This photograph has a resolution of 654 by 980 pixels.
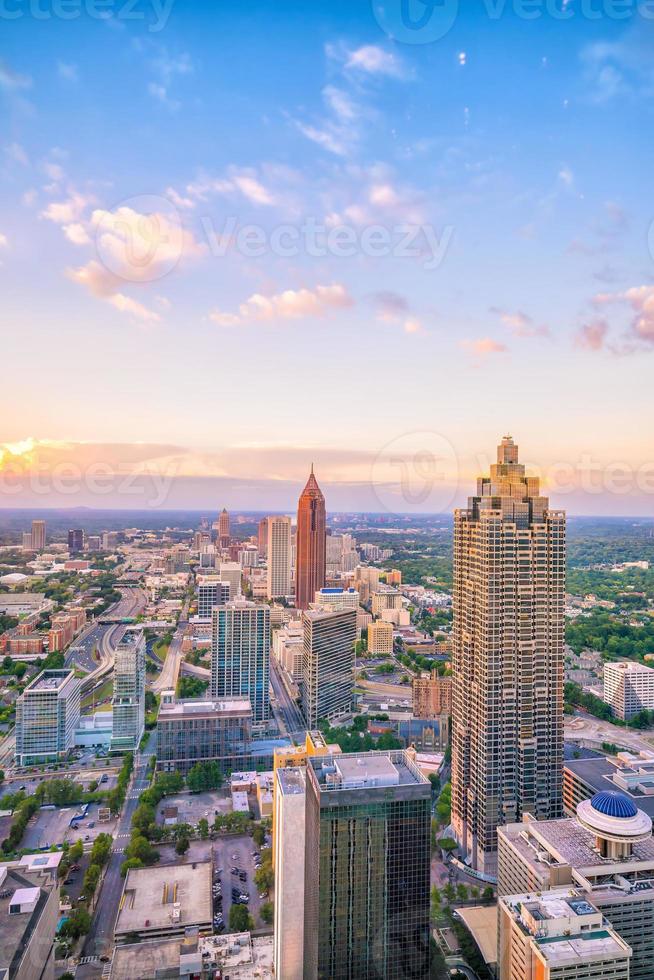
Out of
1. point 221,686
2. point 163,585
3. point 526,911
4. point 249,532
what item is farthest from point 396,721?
point 249,532

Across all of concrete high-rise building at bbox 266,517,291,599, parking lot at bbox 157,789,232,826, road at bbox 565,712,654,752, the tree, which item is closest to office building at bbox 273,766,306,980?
the tree

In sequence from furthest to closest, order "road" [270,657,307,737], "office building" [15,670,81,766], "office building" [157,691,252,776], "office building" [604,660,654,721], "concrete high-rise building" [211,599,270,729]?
"office building" [604,660,654,721], "concrete high-rise building" [211,599,270,729], "road" [270,657,307,737], "office building" [15,670,81,766], "office building" [157,691,252,776]

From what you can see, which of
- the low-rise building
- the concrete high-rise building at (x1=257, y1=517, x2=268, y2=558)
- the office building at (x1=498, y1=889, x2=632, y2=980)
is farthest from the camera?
the concrete high-rise building at (x1=257, y1=517, x2=268, y2=558)

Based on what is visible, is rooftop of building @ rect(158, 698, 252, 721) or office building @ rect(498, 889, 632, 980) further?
rooftop of building @ rect(158, 698, 252, 721)

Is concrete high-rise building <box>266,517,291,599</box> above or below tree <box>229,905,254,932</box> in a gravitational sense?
above

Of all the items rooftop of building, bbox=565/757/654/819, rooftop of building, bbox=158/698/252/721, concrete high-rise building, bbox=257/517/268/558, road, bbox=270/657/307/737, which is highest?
concrete high-rise building, bbox=257/517/268/558

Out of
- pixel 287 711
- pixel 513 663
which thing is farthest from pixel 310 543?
pixel 513 663

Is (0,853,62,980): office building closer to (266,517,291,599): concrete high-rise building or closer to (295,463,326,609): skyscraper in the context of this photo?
(295,463,326,609): skyscraper

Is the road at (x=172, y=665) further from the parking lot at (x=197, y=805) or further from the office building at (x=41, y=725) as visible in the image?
the parking lot at (x=197, y=805)
